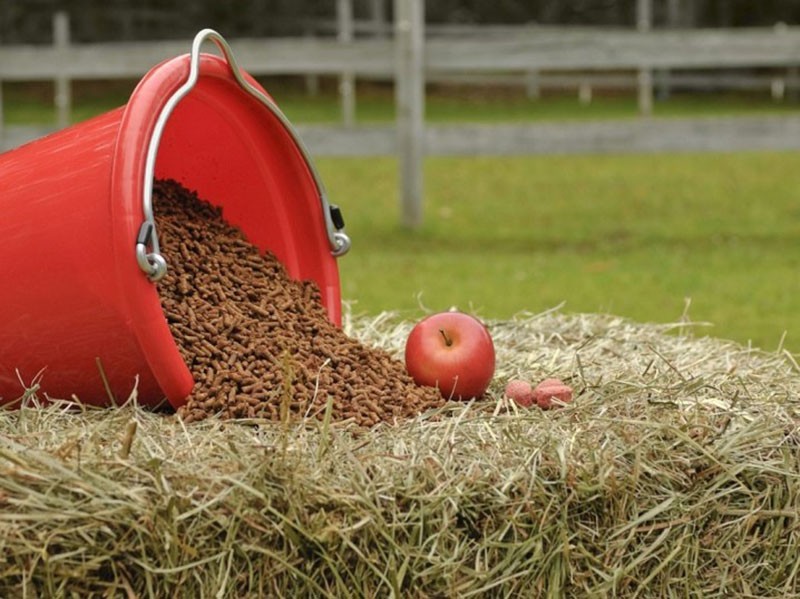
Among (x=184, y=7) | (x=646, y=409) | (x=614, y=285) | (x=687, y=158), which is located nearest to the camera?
(x=646, y=409)

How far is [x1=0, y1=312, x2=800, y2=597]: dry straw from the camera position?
2568 mm

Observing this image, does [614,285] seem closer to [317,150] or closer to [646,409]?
[317,150]

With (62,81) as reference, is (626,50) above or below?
above

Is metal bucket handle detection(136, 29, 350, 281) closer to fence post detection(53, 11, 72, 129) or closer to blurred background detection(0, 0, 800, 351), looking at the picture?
blurred background detection(0, 0, 800, 351)

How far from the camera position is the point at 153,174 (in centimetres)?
339

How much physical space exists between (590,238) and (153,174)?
19.4 ft

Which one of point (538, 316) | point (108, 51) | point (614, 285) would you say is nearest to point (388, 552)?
point (538, 316)

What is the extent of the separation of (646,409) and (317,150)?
604 centimetres

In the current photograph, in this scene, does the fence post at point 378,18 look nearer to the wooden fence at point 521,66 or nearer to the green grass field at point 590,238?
the green grass field at point 590,238

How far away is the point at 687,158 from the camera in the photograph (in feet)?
47.2

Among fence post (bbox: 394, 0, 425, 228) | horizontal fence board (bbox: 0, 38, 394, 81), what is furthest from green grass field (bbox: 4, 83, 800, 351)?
horizontal fence board (bbox: 0, 38, 394, 81)

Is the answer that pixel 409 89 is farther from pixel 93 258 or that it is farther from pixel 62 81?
pixel 62 81

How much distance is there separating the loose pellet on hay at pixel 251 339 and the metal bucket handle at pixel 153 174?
10.1 inches

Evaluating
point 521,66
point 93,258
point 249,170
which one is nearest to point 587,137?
point 521,66
